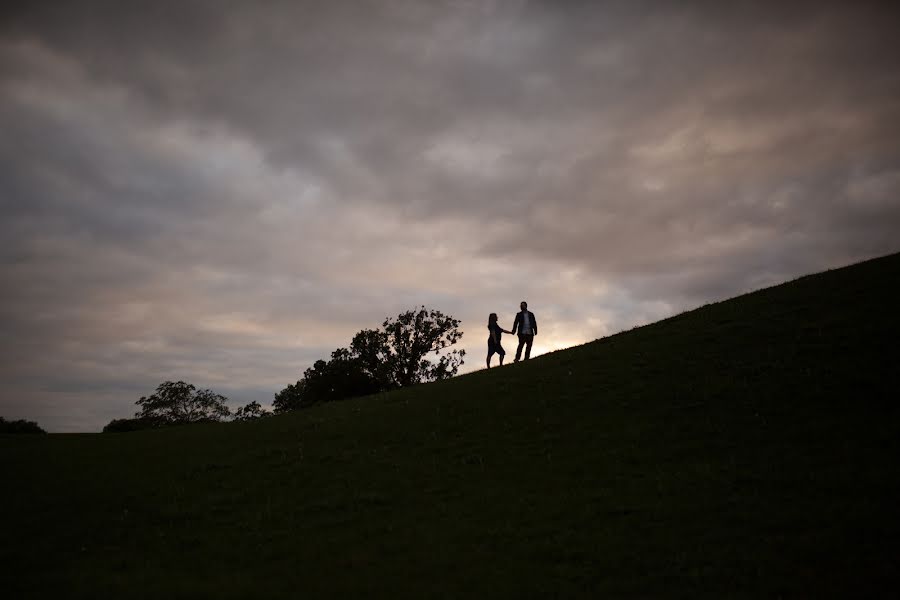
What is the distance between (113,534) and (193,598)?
6020mm

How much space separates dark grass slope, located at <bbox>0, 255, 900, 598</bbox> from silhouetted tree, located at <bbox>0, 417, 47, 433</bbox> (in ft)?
60.5

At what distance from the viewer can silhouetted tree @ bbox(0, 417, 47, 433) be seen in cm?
4269

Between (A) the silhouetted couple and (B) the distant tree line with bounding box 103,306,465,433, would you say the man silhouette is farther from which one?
(B) the distant tree line with bounding box 103,306,465,433

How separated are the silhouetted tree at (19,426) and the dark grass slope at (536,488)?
1844 cm

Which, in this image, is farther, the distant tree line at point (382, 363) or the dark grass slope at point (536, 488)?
the distant tree line at point (382, 363)

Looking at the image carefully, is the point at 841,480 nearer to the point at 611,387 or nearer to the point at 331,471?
the point at 611,387

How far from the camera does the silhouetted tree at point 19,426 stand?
4269cm

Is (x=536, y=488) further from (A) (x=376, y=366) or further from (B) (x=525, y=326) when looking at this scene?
(A) (x=376, y=366)

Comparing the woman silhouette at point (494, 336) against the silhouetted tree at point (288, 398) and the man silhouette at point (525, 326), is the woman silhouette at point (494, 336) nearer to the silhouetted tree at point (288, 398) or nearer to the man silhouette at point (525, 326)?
the man silhouette at point (525, 326)

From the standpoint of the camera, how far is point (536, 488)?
53.4 feet

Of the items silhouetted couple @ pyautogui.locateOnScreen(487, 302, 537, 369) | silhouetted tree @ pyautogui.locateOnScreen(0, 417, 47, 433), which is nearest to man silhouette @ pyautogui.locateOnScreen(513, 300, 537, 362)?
silhouetted couple @ pyautogui.locateOnScreen(487, 302, 537, 369)

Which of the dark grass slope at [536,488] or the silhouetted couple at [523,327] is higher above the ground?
the silhouetted couple at [523,327]

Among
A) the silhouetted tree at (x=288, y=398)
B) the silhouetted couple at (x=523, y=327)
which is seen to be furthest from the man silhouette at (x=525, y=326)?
the silhouetted tree at (x=288, y=398)

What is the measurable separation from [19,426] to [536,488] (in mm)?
46251
